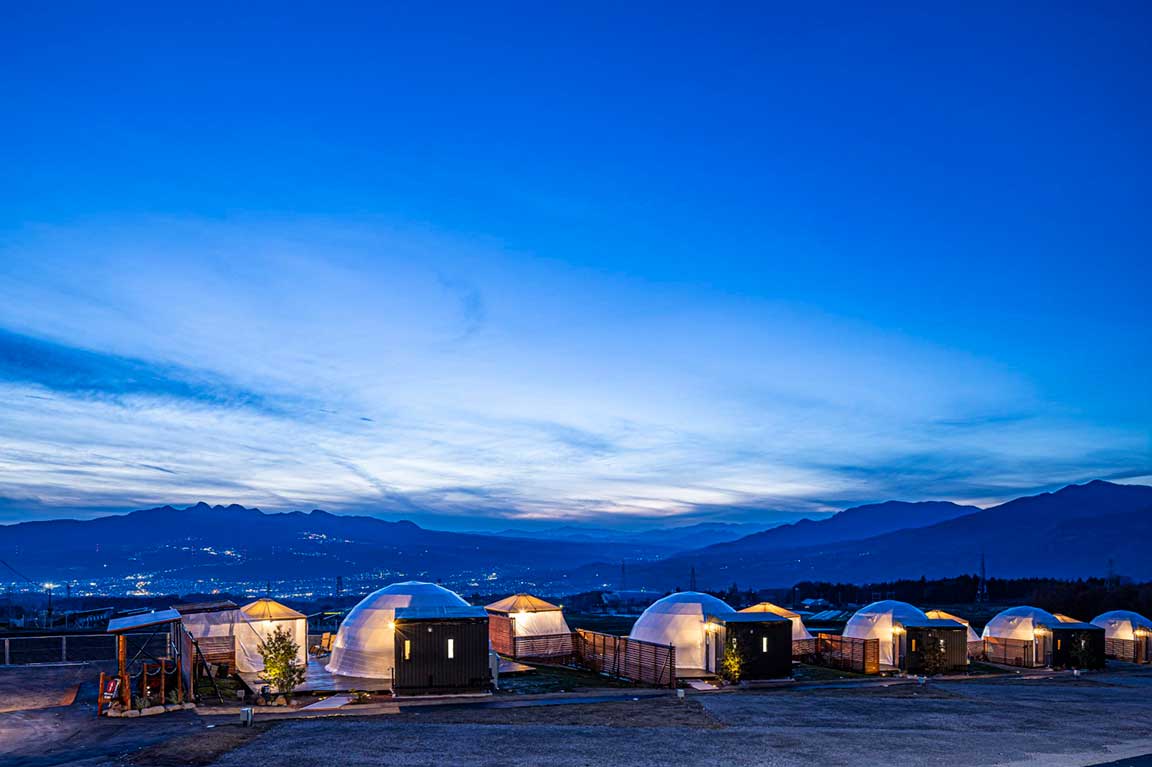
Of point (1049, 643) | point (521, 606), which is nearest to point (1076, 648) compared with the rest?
point (1049, 643)

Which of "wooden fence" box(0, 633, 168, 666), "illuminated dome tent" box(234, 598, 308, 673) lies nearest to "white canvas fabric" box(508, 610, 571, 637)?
"illuminated dome tent" box(234, 598, 308, 673)

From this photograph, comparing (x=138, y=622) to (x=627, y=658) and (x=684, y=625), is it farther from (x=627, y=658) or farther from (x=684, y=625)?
(x=684, y=625)

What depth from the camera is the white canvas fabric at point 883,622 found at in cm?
4131

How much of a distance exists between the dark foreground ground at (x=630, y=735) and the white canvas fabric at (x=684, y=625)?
8601 mm

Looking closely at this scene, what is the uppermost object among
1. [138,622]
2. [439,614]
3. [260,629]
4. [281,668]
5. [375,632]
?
[138,622]

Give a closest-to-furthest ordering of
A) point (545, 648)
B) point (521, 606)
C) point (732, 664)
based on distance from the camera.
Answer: point (732, 664), point (545, 648), point (521, 606)

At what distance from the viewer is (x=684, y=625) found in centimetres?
3756

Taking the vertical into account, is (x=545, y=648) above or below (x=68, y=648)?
above

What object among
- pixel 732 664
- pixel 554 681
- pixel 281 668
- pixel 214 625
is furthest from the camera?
pixel 214 625

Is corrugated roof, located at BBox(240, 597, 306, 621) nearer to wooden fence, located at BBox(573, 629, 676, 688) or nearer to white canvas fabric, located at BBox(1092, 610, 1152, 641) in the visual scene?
wooden fence, located at BBox(573, 629, 676, 688)

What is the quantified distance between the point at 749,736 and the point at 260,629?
2116cm

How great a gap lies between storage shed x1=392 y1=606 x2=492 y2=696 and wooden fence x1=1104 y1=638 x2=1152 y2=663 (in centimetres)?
3894

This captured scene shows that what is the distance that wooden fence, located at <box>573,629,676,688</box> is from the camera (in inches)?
1276

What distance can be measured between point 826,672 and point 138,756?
28677mm
